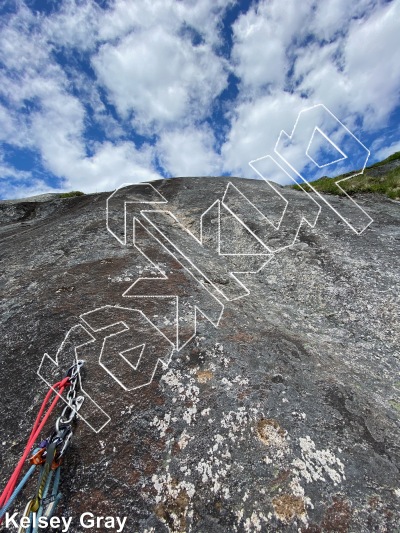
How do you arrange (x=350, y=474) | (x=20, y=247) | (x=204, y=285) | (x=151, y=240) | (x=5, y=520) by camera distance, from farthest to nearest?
(x=20, y=247) → (x=151, y=240) → (x=204, y=285) → (x=350, y=474) → (x=5, y=520)

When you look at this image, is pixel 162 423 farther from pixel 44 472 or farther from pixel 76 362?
pixel 76 362

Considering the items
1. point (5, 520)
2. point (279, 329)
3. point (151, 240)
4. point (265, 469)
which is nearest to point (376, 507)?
point (265, 469)

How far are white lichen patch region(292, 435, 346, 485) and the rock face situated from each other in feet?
0.05

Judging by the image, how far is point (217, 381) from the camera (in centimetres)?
486

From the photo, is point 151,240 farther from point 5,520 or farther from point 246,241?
point 5,520

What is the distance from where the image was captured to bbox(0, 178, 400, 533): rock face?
Result: 11.3 feet

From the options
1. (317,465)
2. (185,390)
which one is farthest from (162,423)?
(317,465)

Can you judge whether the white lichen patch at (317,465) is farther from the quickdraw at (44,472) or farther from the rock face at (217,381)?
the quickdraw at (44,472)

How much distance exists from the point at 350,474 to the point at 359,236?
354 inches

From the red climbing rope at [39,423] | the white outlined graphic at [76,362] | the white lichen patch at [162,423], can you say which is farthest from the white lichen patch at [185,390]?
the red climbing rope at [39,423]

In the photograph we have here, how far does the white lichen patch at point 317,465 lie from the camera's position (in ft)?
11.9

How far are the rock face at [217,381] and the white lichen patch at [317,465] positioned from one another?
1cm

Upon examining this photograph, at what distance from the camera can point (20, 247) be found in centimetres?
1080

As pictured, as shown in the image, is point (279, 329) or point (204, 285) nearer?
point (279, 329)
